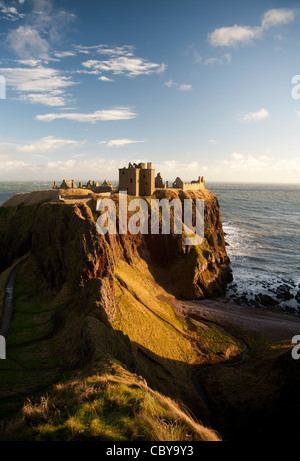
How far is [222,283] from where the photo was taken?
203 ft

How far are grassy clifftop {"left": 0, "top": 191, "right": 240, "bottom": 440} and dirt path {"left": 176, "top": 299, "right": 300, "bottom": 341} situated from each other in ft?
13.2

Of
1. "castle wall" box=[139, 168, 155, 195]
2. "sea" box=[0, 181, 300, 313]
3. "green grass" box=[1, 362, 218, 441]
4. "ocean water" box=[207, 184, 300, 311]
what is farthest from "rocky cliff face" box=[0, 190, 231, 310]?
"green grass" box=[1, 362, 218, 441]

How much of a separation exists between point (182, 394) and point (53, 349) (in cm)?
1561

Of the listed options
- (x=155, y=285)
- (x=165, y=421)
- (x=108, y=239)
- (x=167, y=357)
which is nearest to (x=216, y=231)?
(x=155, y=285)

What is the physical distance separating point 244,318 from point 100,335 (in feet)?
116

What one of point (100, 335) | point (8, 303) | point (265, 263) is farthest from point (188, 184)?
point (100, 335)

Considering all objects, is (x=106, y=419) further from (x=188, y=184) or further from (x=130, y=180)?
(x=188, y=184)

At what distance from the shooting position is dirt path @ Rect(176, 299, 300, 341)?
144 feet

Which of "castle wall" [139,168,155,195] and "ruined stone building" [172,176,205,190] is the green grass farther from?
"ruined stone building" [172,176,205,190]

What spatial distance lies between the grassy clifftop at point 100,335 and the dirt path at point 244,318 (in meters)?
4.01

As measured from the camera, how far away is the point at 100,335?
2255 centimetres

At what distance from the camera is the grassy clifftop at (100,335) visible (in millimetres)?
9688

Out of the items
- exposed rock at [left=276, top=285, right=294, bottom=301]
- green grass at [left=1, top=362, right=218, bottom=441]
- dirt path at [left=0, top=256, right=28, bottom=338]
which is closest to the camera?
green grass at [left=1, top=362, right=218, bottom=441]

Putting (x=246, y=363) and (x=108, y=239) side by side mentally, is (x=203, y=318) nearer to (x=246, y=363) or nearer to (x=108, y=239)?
(x=246, y=363)
